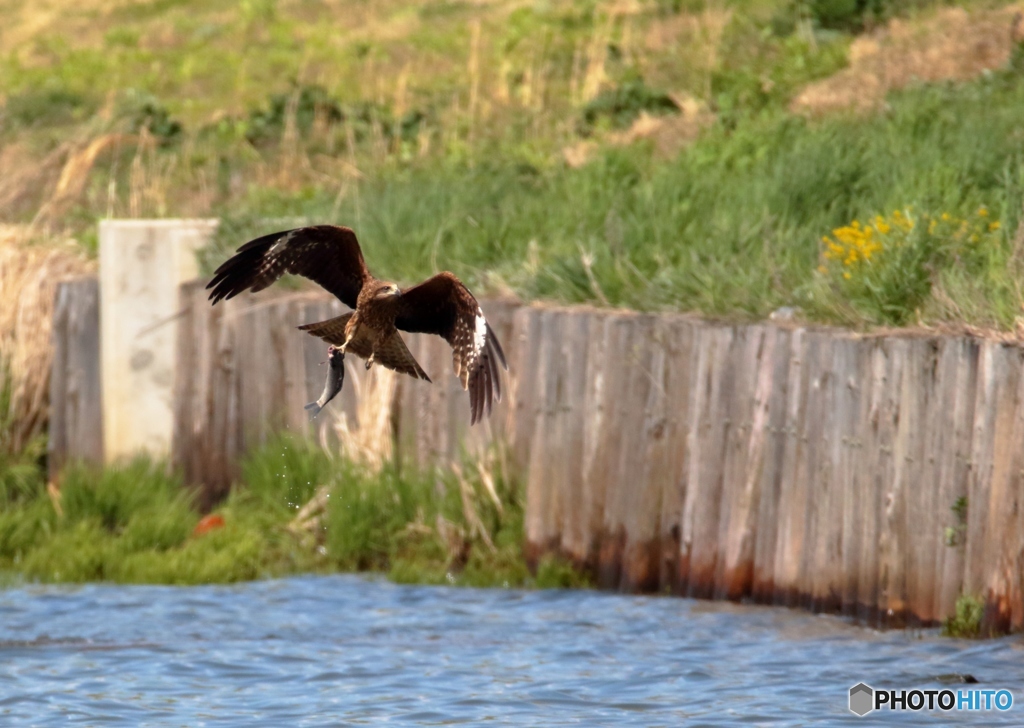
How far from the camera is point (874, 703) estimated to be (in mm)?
7324

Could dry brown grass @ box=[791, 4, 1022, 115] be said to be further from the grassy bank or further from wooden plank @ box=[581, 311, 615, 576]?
the grassy bank

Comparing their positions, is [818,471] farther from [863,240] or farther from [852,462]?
[863,240]

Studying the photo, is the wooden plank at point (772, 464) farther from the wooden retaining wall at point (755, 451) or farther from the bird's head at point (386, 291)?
the bird's head at point (386, 291)

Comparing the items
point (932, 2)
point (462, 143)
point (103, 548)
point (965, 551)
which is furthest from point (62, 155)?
point (965, 551)

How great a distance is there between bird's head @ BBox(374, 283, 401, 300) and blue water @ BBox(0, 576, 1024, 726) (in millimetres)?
1740

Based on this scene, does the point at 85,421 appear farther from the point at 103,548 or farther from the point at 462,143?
the point at 462,143

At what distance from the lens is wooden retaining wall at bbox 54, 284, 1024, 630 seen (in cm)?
781

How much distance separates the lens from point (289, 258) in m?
7.34

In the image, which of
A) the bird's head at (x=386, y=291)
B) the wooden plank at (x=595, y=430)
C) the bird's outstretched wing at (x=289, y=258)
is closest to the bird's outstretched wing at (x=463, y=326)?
the bird's head at (x=386, y=291)

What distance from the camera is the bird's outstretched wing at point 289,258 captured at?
7234mm

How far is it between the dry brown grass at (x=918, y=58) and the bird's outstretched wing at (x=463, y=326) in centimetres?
720

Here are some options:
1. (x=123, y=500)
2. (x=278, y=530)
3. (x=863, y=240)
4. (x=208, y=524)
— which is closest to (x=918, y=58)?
(x=863, y=240)

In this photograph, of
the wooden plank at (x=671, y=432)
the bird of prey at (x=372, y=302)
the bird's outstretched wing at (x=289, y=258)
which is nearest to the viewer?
the bird of prey at (x=372, y=302)

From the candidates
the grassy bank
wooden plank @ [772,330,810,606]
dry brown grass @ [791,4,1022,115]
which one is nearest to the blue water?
wooden plank @ [772,330,810,606]
